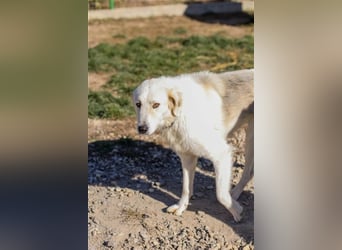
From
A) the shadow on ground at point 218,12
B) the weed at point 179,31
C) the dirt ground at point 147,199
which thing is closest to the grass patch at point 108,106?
the dirt ground at point 147,199

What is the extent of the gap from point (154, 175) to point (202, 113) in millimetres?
1344

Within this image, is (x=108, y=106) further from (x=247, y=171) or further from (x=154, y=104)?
(x=154, y=104)

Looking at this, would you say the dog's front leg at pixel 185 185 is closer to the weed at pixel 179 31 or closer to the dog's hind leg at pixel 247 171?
the dog's hind leg at pixel 247 171

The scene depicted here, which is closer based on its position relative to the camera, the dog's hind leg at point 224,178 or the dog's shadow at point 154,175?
the dog's hind leg at point 224,178

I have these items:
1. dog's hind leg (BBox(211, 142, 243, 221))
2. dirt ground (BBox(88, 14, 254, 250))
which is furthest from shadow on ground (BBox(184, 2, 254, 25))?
dog's hind leg (BBox(211, 142, 243, 221))

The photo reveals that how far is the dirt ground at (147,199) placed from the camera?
3656 mm

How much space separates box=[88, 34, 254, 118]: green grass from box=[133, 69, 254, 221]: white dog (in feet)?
8.93

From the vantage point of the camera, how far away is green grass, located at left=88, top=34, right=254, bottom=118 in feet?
22.8

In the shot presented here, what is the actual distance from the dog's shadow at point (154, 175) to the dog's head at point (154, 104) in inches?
33.7

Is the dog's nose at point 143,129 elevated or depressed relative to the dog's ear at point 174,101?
depressed
